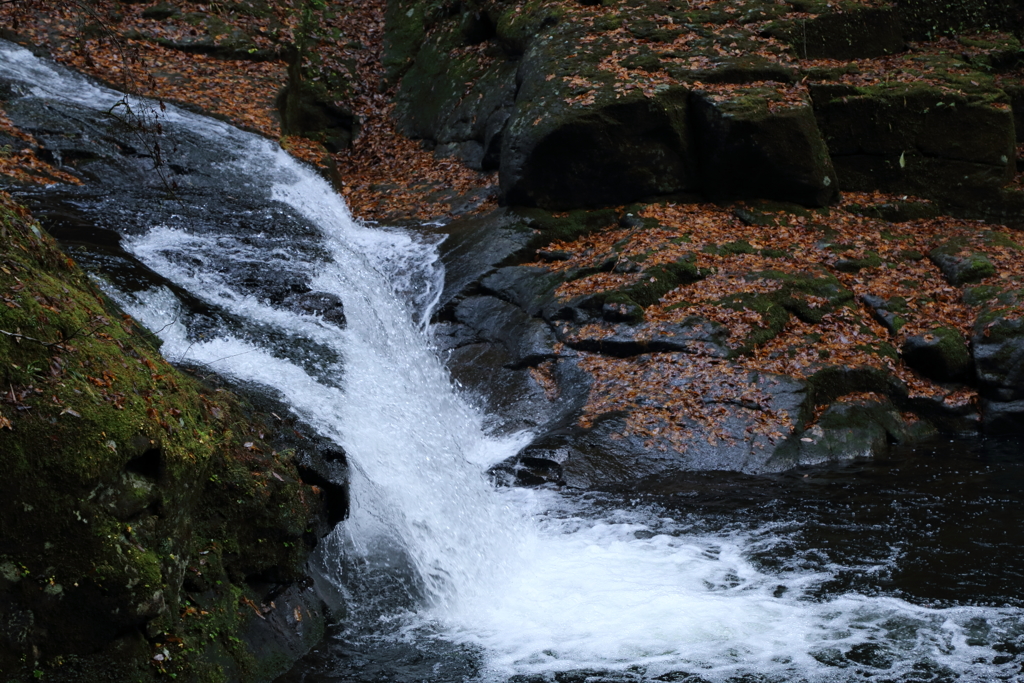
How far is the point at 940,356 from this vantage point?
895 cm

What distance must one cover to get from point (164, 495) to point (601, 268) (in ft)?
23.7

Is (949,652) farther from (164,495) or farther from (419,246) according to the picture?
(419,246)

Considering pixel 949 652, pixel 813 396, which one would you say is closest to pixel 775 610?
pixel 949 652

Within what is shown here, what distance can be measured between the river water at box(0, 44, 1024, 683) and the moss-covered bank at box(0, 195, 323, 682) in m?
0.53

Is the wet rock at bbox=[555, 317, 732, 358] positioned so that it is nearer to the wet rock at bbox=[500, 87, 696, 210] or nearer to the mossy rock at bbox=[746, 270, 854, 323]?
the mossy rock at bbox=[746, 270, 854, 323]

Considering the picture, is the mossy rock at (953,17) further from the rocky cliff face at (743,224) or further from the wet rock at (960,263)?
the wet rock at (960,263)

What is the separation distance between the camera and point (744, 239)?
10820 mm

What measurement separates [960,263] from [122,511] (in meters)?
10.2

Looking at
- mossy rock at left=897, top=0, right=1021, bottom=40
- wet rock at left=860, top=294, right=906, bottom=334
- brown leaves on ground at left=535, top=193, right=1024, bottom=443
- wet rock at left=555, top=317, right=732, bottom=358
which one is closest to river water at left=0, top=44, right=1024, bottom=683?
brown leaves on ground at left=535, top=193, right=1024, bottom=443

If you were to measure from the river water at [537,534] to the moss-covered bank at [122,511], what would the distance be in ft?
1.75

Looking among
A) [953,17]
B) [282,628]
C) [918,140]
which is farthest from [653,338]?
[953,17]

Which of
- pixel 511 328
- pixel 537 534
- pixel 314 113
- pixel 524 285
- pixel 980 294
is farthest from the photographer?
pixel 314 113

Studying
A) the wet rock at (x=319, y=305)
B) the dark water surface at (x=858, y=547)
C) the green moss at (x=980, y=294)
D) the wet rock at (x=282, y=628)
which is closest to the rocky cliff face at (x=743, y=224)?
the green moss at (x=980, y=294)

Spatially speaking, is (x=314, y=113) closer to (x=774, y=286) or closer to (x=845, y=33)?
(x=845, y=33)
